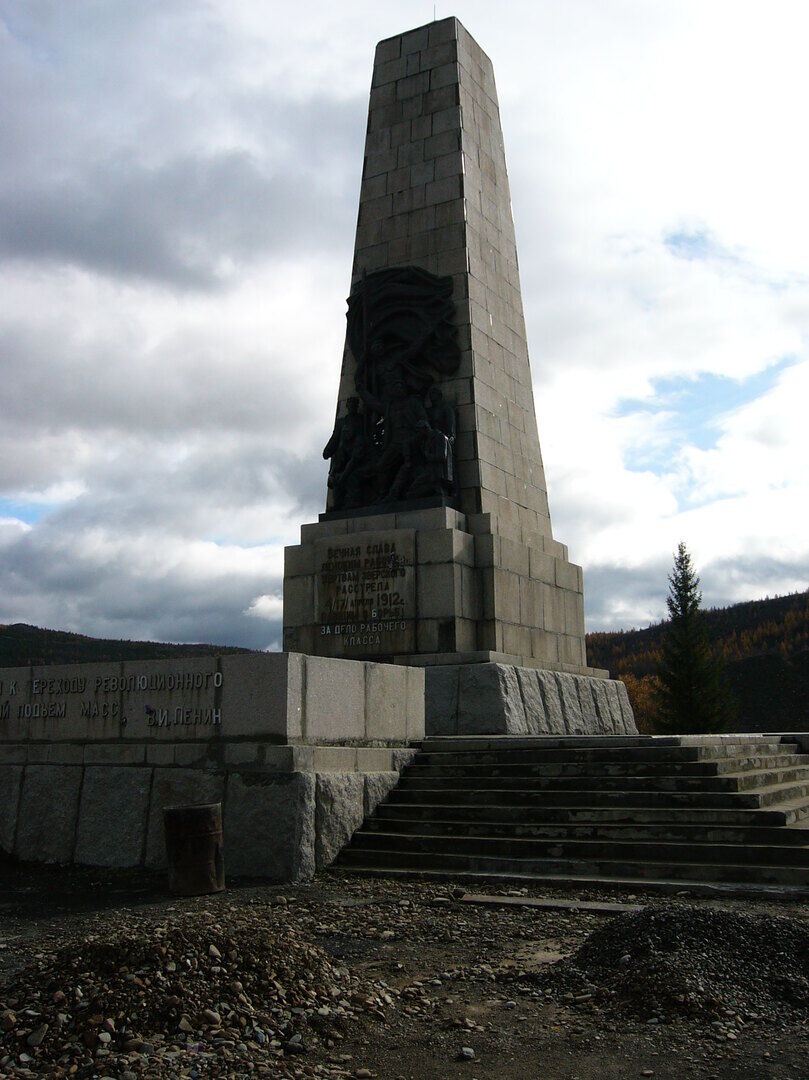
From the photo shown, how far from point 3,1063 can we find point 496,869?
4708 mm

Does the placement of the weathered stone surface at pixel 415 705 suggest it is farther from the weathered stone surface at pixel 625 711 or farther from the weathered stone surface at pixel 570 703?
the weathered stone surface at pixel 625 711

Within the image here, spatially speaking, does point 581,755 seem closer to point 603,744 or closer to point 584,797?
point 603,744

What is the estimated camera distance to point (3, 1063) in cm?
416

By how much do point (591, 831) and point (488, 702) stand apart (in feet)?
15.0

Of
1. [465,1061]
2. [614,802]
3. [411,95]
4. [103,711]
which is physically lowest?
[465,1061]

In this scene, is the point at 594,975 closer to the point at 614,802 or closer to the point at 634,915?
the point at 634,915

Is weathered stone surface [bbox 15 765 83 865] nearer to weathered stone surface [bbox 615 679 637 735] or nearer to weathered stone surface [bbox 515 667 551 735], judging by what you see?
weathered stone surface [bbox 515 667 551 735]

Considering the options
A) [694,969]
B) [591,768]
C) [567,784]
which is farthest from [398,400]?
[694,969]

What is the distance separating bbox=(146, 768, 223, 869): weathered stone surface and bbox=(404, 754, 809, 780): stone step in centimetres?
212

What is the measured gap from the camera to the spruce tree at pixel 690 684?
39.9 m

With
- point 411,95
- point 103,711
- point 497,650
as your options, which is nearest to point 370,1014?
point 103,711

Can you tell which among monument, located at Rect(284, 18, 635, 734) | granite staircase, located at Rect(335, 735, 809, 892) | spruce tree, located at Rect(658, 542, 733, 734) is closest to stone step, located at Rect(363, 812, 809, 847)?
granite staircase, located at Rect(335, 735, 809, 892)

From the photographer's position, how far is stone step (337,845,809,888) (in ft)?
24.3

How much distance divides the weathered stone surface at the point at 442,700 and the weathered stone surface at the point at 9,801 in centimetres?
480
